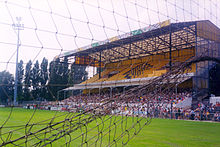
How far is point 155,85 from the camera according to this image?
4953mm

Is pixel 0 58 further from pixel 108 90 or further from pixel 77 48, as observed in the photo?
pixel 108 90

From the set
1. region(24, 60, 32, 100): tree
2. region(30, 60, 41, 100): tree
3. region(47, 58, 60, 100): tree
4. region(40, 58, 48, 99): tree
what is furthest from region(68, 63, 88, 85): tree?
region(24, 60, 32, 100): tree

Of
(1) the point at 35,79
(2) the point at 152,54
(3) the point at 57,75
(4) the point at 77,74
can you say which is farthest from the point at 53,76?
(2) the point at 152,54

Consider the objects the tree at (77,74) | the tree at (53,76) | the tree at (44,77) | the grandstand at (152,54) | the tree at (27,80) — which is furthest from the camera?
the grandstand at (152,54)

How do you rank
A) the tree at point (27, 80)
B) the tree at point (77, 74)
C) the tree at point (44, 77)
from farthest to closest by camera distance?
the tree at point (77, 74), the tree at point (44, 77), the tree at point (27, 80)

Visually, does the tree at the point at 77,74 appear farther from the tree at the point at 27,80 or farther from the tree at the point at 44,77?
the tree at the point at 27,80

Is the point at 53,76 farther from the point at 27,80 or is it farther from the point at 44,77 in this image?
the point at 27,80

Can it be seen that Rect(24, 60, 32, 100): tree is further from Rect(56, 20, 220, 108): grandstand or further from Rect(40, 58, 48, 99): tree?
Rect(56, 20, 220, 108): grandstand

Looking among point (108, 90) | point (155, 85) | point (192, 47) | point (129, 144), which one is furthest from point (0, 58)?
point (192, 47)

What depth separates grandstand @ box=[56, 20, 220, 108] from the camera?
241 inches

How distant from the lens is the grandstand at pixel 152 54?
6.11m

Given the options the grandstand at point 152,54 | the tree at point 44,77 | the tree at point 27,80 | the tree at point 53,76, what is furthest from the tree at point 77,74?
the tree at point 27,80

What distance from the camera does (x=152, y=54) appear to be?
513 inches

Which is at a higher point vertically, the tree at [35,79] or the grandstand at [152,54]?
the grandstand at [152,54]
